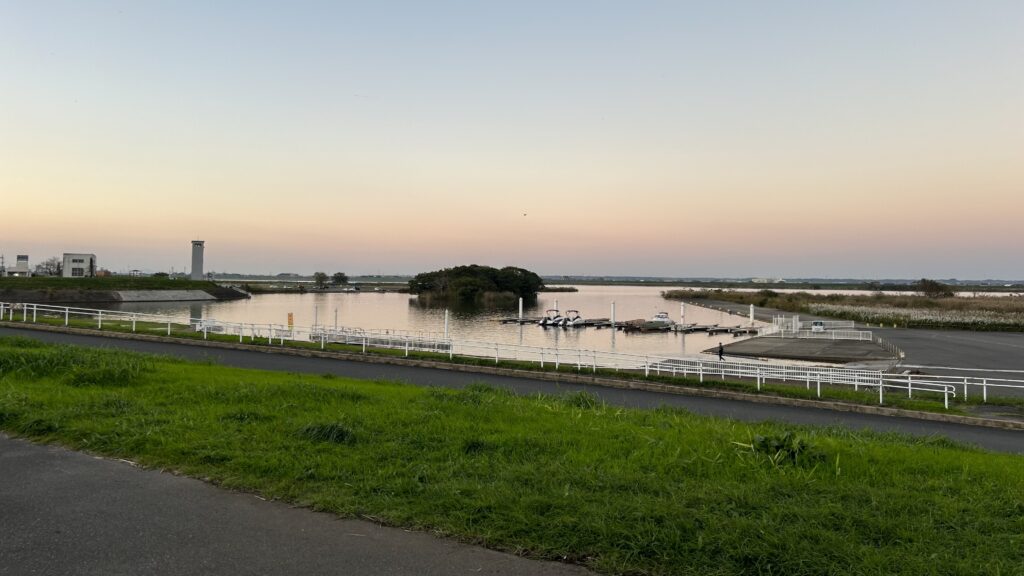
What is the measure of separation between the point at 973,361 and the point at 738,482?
30764mm

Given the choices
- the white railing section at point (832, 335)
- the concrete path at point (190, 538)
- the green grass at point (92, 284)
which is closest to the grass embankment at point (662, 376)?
the concrete path at point (190, 538)

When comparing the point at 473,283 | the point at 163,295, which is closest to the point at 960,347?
the point at 473,283

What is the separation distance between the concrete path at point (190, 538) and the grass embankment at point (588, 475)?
0.72 feet

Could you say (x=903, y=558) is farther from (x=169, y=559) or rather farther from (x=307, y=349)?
(x=307, y=349)

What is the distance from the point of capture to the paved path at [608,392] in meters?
12.2

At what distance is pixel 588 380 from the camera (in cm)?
1827

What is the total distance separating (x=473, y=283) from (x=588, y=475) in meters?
110

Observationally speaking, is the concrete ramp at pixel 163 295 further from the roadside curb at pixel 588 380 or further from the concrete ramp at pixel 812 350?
the concrete ramp at pixel 812 350

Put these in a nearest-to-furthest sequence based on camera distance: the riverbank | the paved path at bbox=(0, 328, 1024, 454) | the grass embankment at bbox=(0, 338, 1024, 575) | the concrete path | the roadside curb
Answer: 1. the concrete path
2. the grass embankment at bbox=(0, 338, 1024, 575)
3. the paved path at bbox=(0, 328, 1024, 454)
4. the roadside curb
5. the riverbank

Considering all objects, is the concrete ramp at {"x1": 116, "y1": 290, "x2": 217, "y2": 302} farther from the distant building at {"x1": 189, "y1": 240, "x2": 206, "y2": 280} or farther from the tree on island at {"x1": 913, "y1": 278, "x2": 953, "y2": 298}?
the tree on island at {"x1": 913, "y1": 278, "x2": 953, "y2": 298}

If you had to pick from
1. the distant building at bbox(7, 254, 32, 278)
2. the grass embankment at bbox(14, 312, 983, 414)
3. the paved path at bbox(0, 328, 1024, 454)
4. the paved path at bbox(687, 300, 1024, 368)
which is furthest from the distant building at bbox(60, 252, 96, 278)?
the paved path at bbox(687, 300, 1024, 368)

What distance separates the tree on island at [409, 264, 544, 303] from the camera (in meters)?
115

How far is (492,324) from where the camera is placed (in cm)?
6272

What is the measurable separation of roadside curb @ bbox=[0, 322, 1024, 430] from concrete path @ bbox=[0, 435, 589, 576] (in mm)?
13374
